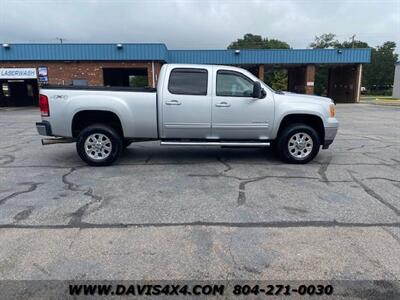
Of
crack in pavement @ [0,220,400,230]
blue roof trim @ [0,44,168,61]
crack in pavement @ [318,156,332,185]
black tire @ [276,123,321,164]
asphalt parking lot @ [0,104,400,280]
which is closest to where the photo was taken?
asphalt parking lot @ [0,104,400,280]

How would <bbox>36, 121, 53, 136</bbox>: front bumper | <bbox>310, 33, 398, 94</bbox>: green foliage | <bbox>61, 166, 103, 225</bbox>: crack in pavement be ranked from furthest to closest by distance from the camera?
<bbox>310, 33, 398, 94</bbox>: green foliage, <bbox>36, 121, 53, 136</bbox>: front bumper, <bbox>61, 166, 103, 225</bbox>: crack in pavement

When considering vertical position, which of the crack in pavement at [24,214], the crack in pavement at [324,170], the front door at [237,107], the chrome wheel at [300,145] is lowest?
the crack in pavement at [24,214]

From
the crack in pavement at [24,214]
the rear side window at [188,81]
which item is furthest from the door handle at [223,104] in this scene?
the crack in pavement at [24,214]

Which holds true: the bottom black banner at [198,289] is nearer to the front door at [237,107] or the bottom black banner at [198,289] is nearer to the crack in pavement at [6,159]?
the front door at [237,107]

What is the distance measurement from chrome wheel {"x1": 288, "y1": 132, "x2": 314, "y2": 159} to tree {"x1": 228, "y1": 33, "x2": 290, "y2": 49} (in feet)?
276

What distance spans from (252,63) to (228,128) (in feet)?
82.7

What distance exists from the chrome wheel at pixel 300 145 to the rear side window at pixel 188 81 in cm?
213

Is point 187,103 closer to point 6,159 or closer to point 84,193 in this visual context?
point 84,193

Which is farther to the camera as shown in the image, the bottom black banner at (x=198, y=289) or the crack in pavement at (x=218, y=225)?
the crack in pavement at (x=218, y=225)

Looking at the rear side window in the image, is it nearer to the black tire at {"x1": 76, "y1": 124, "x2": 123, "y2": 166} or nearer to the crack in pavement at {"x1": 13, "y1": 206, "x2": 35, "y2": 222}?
the black tire at {"x1": 76, "y1": 124, "x2": 123, "y2": 166}

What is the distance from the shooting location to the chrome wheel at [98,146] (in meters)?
6.39

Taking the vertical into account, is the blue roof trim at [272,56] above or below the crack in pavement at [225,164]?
above

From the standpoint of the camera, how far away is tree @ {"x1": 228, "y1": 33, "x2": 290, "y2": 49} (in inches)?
3386

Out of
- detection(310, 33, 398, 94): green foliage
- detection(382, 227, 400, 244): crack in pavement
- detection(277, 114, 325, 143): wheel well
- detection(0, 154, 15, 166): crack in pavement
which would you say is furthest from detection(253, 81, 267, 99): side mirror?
detection(310, 33, 398, 94): green foliage
